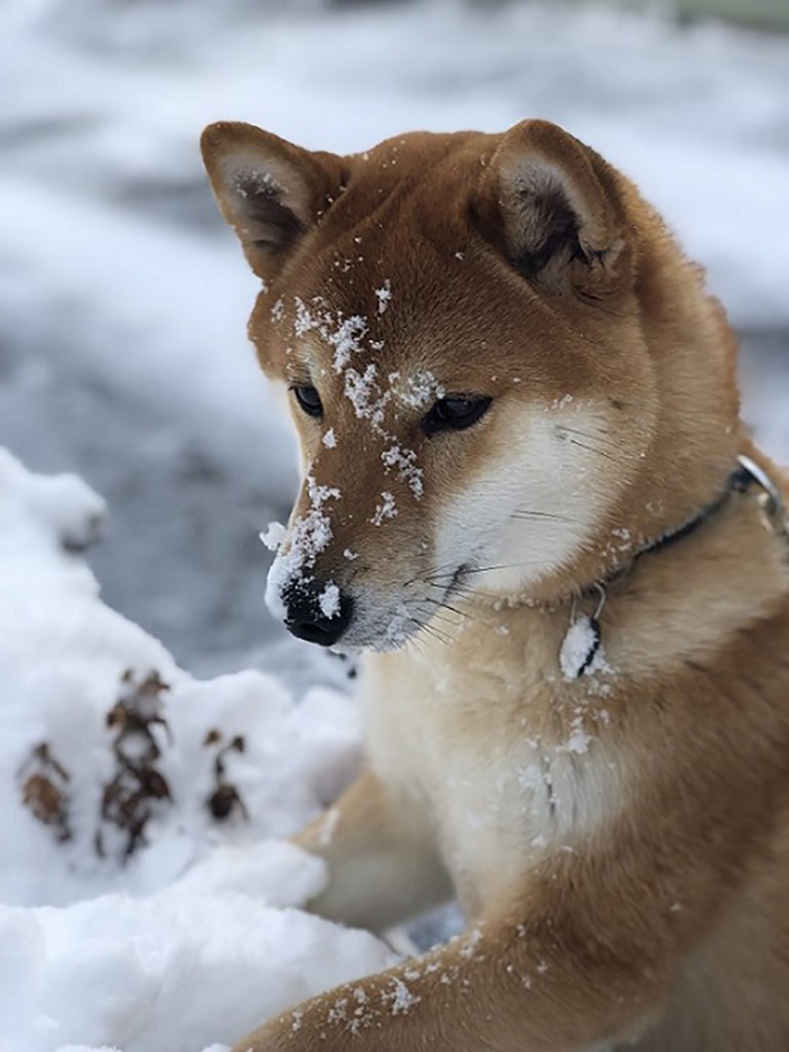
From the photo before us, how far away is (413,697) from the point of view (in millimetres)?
2143

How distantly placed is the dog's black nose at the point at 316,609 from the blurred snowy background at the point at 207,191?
138 cm

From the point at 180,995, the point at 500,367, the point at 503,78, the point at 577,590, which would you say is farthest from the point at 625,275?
the point at 503,78

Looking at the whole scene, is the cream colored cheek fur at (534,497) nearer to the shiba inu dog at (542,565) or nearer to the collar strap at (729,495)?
the shiba inu dog at (542,565)

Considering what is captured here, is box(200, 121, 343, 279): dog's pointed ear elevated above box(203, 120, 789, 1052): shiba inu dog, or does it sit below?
above

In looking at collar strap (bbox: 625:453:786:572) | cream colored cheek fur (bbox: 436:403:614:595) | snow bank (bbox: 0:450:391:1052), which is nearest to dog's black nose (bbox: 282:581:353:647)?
cream colored cheek fur (bbox: 436:403:614:595)

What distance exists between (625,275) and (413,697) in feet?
2.63

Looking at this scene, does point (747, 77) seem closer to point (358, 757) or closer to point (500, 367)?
point (358, 757)

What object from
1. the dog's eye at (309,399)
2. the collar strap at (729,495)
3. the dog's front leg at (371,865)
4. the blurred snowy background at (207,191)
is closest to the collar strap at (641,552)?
the collar strap at (729,495)

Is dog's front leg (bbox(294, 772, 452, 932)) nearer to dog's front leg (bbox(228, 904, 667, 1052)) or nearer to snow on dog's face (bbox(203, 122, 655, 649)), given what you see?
dog's front leg (bbox(228, 904, 667, 1052))

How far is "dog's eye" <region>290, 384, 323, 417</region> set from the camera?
1873 millimetres

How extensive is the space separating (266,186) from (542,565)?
735 mm

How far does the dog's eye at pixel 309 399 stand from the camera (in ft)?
6.15

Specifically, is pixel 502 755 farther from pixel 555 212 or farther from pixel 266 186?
pixel 266 186

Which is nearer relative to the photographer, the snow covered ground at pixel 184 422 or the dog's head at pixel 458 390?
the dog's head at pixel 458 390
